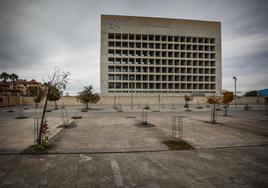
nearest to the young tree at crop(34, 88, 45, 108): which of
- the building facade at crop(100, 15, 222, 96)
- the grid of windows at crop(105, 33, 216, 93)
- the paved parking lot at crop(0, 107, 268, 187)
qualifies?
the paved parking lot at crop(0, 107, 268, 187)

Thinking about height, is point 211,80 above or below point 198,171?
above

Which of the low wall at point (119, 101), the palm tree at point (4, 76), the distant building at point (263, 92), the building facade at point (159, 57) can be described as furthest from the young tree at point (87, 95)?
the distant building at point (263, 92)

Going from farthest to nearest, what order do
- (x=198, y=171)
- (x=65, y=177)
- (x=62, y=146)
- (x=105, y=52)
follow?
(x=105, y=52), (x=62, y=146), (x=198, y=171), (x=65, y=177)

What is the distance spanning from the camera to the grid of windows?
6388 centimetres

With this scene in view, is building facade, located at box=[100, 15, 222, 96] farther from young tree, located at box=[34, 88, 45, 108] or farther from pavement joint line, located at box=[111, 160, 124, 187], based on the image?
pavement joint line, located at box=[111, 160, 124, 187]

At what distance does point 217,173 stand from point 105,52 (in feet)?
205

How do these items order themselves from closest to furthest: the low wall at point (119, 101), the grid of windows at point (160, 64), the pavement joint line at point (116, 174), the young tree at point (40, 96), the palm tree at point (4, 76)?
the pavement joint line at point (116, 174), the young tree at point (40, 96), the low wall at point (119, 101), the grid of windows at point (160, 64), the palm tree at point (4, 76)

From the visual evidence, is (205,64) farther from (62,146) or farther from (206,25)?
(62,146)

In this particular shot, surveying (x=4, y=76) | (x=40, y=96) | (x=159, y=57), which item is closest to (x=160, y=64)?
(x=159, y=57)

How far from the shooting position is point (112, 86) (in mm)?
63406

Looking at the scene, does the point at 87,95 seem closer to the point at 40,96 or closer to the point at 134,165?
the point at 40,96

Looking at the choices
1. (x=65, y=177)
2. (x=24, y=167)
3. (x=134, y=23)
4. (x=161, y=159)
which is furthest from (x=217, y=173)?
(x=134, y=23)

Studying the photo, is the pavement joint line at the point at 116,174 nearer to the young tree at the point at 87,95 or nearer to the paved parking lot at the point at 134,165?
the paved parking lot at the point at 134,165

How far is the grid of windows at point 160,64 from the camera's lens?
63875 millimetres
